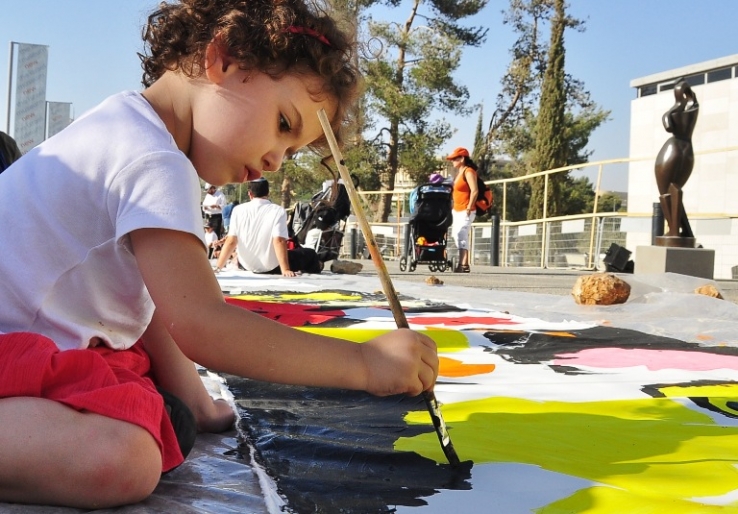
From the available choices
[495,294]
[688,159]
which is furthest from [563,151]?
[495,294]

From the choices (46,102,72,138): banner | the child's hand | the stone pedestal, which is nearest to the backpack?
the stone pedestal

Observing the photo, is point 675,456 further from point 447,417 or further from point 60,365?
point 60,365

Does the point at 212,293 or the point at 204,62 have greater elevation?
the point at 204,62

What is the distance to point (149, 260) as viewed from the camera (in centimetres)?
97

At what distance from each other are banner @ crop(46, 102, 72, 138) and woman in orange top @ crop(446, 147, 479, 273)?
8.61m

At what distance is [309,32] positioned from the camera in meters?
1.21

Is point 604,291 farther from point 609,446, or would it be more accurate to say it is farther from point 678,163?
point 678,163

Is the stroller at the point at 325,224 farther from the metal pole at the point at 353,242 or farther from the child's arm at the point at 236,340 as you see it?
the child's arm at the point at 236,340

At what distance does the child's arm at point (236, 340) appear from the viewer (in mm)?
969

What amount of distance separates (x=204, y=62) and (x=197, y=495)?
642 mm

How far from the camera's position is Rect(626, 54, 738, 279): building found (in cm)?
1523

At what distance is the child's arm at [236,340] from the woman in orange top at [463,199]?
719 centimetres

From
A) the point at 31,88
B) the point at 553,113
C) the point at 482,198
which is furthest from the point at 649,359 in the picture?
the point at 553,113

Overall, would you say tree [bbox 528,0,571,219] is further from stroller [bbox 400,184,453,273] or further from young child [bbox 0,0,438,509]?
young child [bbox 0,0,438,509]
